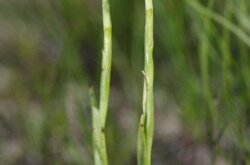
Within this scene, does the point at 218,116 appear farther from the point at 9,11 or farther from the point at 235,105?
the point at 9,11

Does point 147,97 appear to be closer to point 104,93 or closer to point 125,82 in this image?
point 104,93

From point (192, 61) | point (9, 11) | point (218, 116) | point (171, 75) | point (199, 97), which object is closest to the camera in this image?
point (218, 116)

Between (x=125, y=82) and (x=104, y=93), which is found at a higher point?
(x=104, y=93)

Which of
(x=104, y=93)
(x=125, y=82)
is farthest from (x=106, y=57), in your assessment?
(x=125, y=82)

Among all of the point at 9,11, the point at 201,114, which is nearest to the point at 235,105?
the point at 201,114

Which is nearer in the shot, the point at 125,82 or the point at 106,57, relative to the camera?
the point at 106,57

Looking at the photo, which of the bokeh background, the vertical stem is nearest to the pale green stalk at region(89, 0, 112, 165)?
the vertical stem

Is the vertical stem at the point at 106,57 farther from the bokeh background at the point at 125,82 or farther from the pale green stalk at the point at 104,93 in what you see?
the bokeh background at the point at 125,82
